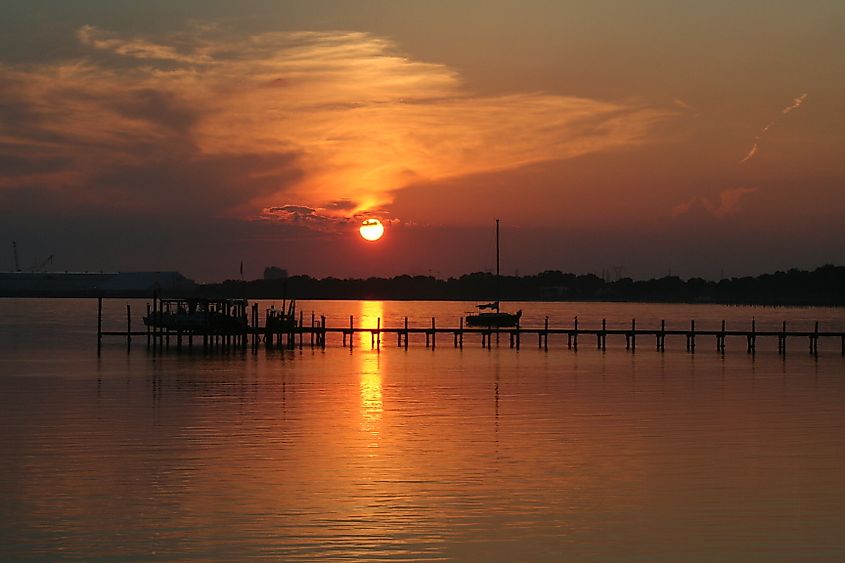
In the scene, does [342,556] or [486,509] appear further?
[486,509]

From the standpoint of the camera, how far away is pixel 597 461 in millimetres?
25344

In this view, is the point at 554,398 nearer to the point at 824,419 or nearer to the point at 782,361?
the point at 824,419

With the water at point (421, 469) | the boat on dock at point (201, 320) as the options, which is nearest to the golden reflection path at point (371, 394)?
the water at point (421, 469)

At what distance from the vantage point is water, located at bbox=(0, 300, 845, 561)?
17906mm

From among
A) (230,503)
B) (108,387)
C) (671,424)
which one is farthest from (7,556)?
(108,387)

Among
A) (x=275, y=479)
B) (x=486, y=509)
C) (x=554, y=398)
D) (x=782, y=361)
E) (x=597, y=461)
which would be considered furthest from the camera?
(x=782, y=361)

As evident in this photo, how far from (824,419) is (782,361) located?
101 feet

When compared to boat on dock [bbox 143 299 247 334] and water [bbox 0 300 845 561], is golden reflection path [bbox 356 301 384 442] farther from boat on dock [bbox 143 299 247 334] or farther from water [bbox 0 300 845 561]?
boat on dock [bbox 143 299 247 334]

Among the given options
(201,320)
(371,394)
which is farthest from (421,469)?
(201,320)

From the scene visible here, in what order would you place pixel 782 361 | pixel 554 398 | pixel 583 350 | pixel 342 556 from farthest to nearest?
1. pixel 583 350
2. pixel 782 361
3. pixel 554 398
4. pixel 342 556

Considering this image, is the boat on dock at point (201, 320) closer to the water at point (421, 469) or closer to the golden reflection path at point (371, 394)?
the golden reflection path at point (371, 394)

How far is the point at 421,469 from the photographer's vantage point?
24.1m

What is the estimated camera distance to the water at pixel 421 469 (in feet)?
58.7

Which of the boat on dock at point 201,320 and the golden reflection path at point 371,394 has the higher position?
the boat on dock at point 201,320
